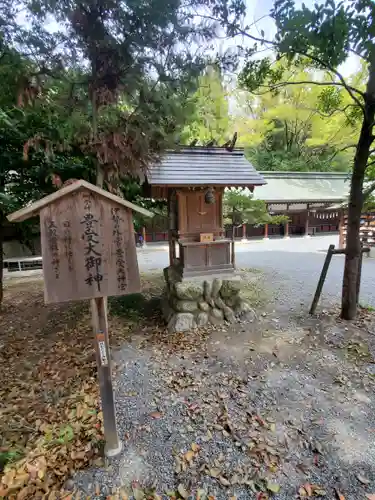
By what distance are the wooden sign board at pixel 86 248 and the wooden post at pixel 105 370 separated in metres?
0.23

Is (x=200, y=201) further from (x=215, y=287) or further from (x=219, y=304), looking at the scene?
(x=219, y=304)

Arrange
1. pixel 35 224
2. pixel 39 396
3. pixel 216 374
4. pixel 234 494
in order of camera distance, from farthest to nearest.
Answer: pixel 35 224
pixel 216 374
pixel 39 396
pixel 234 494

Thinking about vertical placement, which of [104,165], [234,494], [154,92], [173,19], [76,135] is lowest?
[234,494]

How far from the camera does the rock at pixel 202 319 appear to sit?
18.6ft

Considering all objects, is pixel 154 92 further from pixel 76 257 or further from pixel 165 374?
pixel 165 374

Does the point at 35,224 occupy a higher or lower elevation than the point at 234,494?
higher

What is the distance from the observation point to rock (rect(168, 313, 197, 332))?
5516mm

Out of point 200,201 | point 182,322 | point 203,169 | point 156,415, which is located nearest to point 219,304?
point 182,322

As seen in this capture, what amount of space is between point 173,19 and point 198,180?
2.63 m

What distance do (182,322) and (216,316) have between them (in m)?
0.81

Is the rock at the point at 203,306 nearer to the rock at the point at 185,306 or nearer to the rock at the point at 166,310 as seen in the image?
the rock at the point at 185,306

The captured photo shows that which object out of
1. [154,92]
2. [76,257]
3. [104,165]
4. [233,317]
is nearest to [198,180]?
[154,92]

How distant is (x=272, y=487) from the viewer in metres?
2.39

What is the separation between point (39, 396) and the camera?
3688 millimetres
